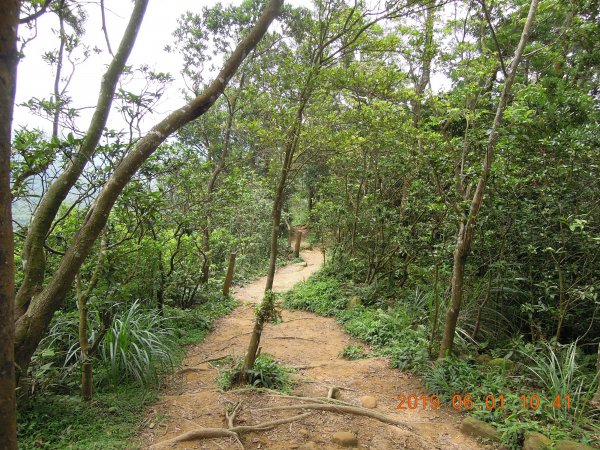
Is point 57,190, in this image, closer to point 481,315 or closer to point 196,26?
point 481,315

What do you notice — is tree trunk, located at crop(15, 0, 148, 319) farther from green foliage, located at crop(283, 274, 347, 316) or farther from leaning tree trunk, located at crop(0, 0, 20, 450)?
green foliage, located at crop(283, 274, 347, 316)

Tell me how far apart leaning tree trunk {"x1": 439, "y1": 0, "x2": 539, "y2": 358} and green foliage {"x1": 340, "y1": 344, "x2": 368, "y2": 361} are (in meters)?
1.41

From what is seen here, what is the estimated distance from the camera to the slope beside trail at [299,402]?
310 cm

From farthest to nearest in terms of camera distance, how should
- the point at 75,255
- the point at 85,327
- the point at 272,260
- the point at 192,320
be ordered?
the point at 192,320
the point at 272,260
the point at 85,327
the point at 75,255

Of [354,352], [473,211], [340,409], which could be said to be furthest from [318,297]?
[473,211]

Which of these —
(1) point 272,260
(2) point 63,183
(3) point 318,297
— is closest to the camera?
(2) point 63,183

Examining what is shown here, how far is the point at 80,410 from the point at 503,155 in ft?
17.9

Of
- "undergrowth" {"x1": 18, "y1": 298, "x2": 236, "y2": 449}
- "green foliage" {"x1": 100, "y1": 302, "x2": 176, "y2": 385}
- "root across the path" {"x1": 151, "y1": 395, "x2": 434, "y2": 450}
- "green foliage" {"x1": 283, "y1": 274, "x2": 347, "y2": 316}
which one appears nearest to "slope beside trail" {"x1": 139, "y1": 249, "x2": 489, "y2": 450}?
"root across the path" {"x1": 151, "y1": 395, "x2": 434, "y2": 450}

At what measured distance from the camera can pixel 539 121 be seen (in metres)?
3.94

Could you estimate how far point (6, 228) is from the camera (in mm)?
1172

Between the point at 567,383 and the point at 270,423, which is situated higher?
the point at 567,383

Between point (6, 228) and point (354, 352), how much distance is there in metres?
5.09

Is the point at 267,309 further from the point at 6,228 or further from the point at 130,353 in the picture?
the point at 6,228
